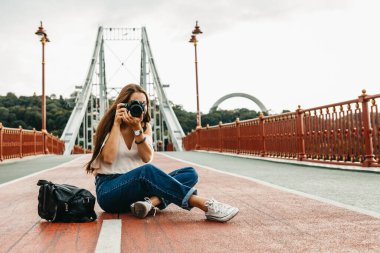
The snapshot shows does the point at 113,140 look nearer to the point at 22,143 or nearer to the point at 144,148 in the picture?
the point at 144,148

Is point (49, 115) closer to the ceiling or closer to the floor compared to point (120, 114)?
closer to the ceiling

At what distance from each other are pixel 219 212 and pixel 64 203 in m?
1.18

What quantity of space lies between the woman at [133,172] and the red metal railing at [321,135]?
5402mm

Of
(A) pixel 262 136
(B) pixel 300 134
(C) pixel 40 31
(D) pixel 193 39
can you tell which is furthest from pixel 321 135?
(C) pixel 40 31

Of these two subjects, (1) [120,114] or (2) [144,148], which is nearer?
(1) [120,114]

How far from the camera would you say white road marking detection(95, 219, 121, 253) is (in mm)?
2590

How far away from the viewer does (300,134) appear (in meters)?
10.9

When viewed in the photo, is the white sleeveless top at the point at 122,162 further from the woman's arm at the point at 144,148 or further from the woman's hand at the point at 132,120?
the woman's hand at the point at 132,120

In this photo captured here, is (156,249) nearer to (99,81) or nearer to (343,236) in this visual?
(343,236)

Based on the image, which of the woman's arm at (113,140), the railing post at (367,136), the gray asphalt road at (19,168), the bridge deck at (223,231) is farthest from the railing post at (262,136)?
the woman's arm at (113,140)

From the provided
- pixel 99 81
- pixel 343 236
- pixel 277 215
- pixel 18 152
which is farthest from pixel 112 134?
pixel 99 81

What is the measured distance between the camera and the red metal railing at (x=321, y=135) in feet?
26.6

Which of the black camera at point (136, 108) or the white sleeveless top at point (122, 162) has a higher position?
the black camera at point (136, 108)

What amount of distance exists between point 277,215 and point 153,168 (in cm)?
110
